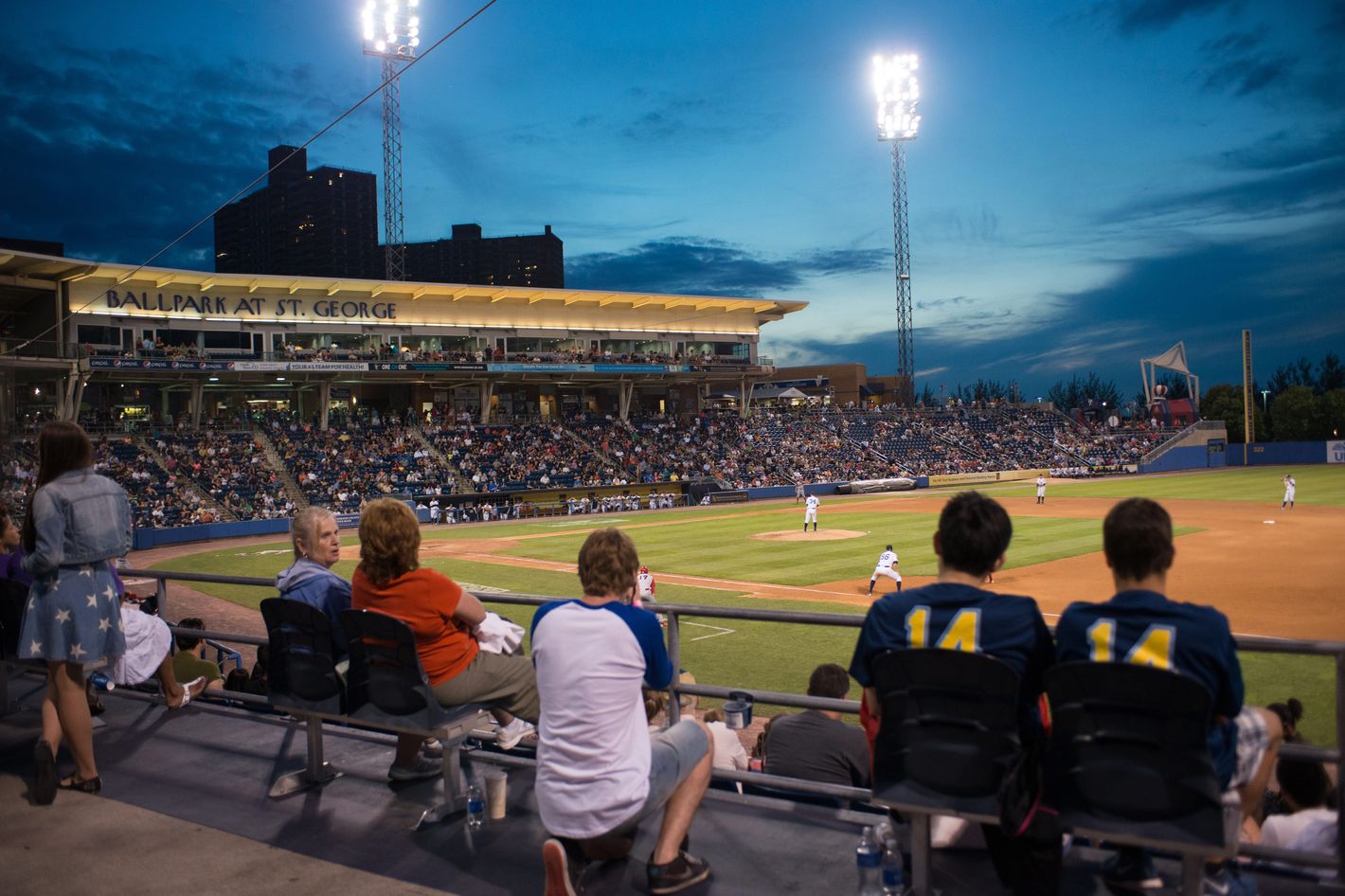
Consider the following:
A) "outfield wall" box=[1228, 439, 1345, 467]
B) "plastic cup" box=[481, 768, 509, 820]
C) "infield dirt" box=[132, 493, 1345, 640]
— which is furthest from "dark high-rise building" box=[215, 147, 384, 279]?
"plastic cup" box=[481, 768, 509, 820]

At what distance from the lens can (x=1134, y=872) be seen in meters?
3.77

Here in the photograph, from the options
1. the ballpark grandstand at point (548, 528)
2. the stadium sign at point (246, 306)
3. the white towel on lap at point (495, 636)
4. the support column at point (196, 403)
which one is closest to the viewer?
the ballpark grandstand at point (548, 528)

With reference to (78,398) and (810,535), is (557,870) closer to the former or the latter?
(810,535)

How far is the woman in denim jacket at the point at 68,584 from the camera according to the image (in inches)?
221

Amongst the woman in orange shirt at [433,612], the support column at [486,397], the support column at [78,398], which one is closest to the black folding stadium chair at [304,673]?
the woman in orange shirt at [433,612]

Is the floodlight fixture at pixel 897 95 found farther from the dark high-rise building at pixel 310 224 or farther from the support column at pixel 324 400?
the dark high-rise building at pixel 310 224

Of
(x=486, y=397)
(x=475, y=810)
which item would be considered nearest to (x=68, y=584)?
(x=475, y=810)

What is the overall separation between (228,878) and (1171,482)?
61.1m

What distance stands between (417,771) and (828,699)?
2.61m

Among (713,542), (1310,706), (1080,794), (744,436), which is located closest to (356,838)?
(1080,794)

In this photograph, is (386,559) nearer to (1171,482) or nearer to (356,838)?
(356,838)

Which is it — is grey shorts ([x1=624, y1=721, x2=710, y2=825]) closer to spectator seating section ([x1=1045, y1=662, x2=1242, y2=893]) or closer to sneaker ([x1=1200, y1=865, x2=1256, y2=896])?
spectator seating section ([x1=1045, y1=662, x2=1242, y2=893])

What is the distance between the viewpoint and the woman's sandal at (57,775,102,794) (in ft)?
18.3

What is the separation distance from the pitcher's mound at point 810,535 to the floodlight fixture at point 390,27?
22953mm
